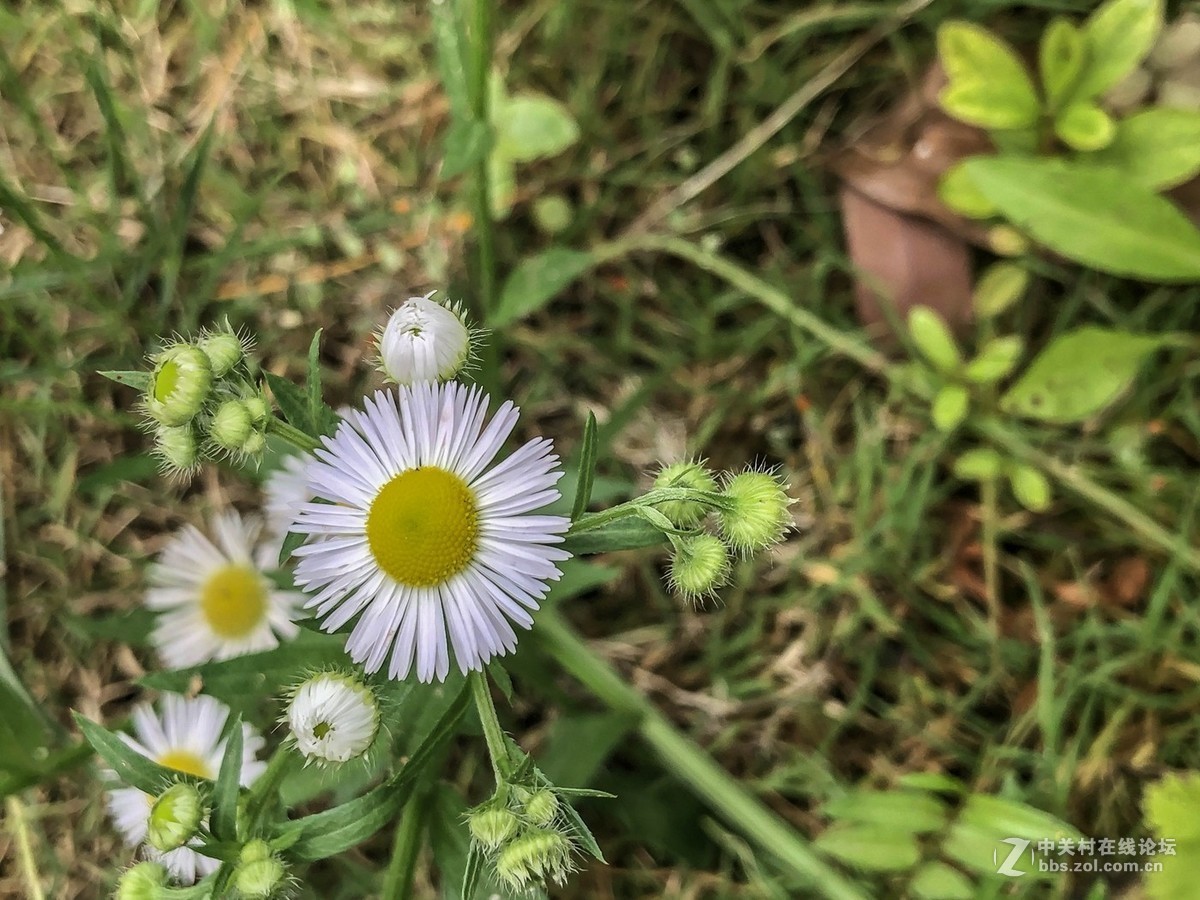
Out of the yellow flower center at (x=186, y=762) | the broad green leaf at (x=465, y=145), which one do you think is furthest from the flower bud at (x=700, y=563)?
the yellow flower center at (x=186, y=762)

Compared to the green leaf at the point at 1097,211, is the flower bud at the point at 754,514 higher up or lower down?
lower down

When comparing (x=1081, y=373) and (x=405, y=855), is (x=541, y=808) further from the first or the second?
(x=1081, y=373)

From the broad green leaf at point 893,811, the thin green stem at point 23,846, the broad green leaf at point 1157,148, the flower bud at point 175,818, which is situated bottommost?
the thin green stem at point 23,846

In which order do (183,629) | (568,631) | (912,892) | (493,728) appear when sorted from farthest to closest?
(183,629) < (568,631) < (912,892) < (493,728)

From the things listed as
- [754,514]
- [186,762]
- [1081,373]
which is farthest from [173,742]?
[1081,373]

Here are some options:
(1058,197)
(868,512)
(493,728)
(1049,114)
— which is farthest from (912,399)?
(493,728)

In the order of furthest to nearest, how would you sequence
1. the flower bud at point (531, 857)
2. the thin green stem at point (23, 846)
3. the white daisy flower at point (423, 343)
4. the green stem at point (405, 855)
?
1. the thin green stem at point (23, 846)
2. the green stem at point (405, 855)
3. the white daisy flower at point (423, 343)
4. the flower bud at point (531, 857)

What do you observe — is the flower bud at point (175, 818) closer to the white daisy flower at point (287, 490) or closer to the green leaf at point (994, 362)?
the white daisy flower at point (287, 490)

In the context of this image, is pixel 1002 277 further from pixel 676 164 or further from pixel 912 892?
pixel 912 892
